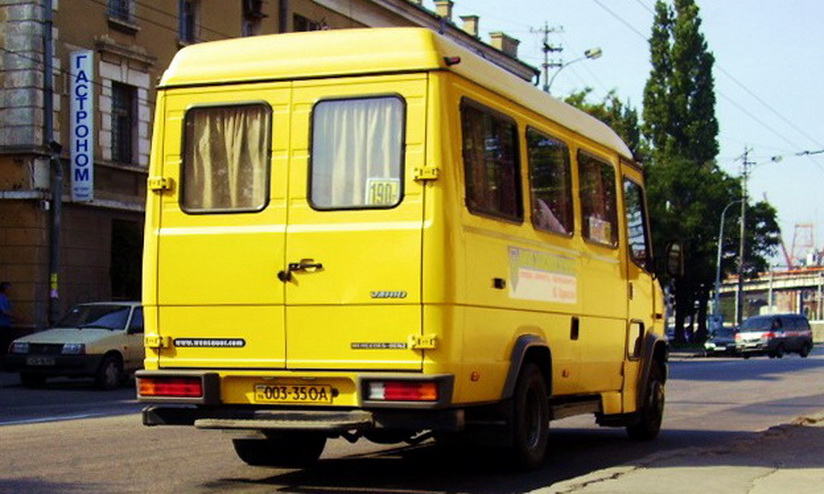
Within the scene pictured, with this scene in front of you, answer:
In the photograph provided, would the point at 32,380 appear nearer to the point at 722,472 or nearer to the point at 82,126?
the point at 82,126

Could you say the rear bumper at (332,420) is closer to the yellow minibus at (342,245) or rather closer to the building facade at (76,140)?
the yellow minibus at (342,245)

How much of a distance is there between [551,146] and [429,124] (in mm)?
2473

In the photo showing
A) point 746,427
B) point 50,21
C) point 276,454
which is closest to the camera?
point 276,454

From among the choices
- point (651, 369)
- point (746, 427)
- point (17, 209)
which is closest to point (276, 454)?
point (651, 369)

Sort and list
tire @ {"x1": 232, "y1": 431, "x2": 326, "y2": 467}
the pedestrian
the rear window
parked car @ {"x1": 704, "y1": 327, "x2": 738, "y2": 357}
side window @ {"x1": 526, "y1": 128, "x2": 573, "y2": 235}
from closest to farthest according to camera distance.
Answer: side window @ {"x1": 526, "y1": 128, "x2": 573, "y2": 235}, tire @ {"x1": 232, "y1": 431, "x2": 326, "y2": 467}, the rear window, the pedestrian, parked car @ {"x1": 704, "y1": 327, "x2": 738, "y2": 357}

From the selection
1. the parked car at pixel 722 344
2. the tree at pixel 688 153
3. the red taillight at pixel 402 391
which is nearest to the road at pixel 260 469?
the red taillight at pixel 402 391

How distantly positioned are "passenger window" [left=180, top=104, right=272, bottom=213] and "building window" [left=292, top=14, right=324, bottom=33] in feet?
104

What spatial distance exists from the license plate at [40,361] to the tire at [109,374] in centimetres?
79

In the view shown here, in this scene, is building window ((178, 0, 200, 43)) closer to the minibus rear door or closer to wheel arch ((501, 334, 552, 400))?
wheel arch ((501, 334, 552, 400))

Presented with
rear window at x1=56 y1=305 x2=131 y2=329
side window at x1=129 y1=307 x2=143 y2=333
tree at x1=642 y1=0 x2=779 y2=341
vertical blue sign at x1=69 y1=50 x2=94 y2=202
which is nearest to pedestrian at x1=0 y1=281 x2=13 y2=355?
vertical blue sign at x1=69 y1=50 x2=94 y2=202

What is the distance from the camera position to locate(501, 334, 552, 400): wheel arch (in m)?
10.6

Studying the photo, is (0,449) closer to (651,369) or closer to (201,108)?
(201,108)

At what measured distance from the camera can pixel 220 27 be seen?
38.2m

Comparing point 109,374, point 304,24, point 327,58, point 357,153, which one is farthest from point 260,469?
point 304,24
